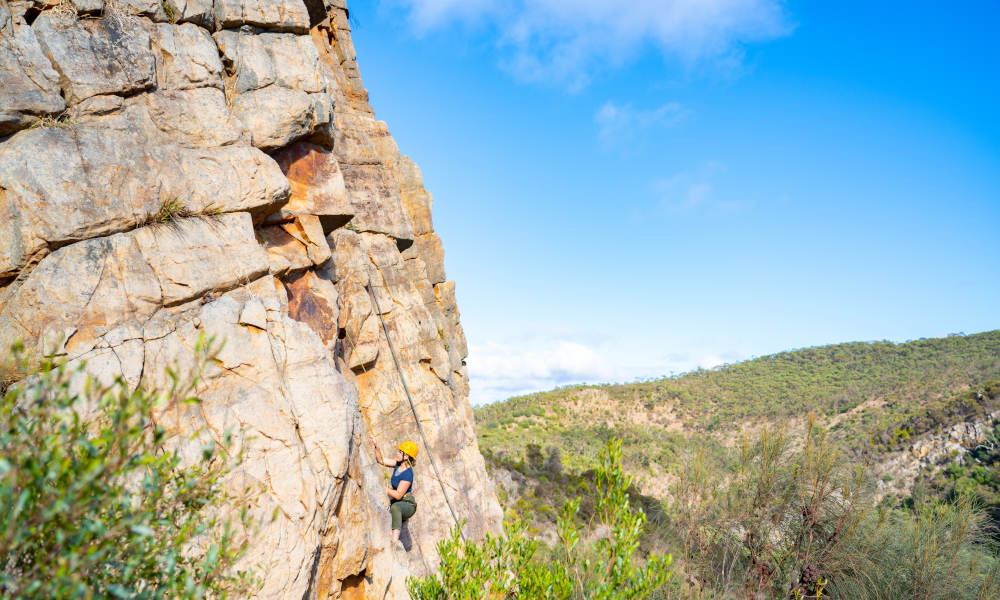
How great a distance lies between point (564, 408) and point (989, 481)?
1566 inches

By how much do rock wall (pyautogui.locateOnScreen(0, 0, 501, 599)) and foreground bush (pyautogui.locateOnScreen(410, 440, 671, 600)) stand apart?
81.2 inches

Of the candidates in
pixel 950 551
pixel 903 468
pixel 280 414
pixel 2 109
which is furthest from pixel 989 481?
pixel 2 109

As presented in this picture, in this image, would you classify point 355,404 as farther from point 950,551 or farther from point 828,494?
point 950,551

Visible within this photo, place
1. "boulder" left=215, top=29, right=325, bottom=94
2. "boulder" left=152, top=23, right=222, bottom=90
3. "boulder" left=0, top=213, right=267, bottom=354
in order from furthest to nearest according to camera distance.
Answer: "boulder" left=215, top=29, right=325, bottom=94, "boulder" left=152, top=23, right=222, bottom=90, "boulder" left=0, top=213, right=267, bottom=354

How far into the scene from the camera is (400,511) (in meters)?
10.5

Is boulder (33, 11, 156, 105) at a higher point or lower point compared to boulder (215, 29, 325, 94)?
lower

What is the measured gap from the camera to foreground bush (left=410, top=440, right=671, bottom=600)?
223 inches

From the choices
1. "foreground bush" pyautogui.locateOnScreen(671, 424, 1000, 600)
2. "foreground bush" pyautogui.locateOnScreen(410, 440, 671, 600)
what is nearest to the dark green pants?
"foreground bush" pyautogui.locateOnScreen(410, 440, 671, 600)

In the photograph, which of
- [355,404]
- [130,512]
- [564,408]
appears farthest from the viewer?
[564,408]

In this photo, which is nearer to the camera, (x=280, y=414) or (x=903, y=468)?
(x=280, y=414)

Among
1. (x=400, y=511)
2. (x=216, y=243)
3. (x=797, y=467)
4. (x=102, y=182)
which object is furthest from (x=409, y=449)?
(x=797, y=467)

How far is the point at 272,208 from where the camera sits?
31.7 feet

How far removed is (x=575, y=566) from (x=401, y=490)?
4.97 meters

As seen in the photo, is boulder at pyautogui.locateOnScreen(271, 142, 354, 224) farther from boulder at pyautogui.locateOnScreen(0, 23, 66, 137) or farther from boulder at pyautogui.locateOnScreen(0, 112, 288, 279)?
boulder at pyautogui.locateOnScreen(0, 23, 66, 137)
